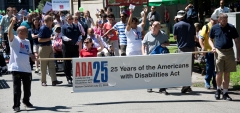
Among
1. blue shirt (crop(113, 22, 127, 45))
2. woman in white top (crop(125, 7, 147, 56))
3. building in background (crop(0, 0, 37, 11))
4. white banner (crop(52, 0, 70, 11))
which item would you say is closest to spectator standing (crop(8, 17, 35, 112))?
woman in white top (crop(125, 7, 147, 56))

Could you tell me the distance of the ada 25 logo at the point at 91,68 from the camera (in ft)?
37.3

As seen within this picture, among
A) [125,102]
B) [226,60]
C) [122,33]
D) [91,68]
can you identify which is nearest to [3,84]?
[122,33]

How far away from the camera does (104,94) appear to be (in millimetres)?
12531

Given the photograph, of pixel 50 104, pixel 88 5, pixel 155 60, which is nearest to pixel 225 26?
pixel 155 60

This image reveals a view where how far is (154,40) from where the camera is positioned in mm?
12242

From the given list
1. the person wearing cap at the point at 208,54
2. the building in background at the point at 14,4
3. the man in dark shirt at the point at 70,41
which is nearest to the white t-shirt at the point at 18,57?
the man in dark shirt at the point at 70,41

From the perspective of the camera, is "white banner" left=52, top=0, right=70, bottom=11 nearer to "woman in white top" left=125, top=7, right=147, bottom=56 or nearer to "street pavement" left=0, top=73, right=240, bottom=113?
"street pavement" left=0, top=73, right=240, bottom=113

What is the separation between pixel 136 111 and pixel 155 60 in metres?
1.78

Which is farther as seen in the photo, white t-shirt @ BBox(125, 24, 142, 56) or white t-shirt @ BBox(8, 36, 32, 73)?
white t-shirt @ BBox(125, 24, 142, 56)

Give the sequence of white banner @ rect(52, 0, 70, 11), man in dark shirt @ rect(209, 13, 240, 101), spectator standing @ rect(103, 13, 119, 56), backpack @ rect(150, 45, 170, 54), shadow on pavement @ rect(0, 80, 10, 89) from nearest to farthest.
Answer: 1. man in dark shirt @ rect(209, 13, 240, 101)
2. backpack @ rect(150, 45, 170, 54)
3. shadow on pavement @ rect(0, 80, 10, 89)
4. spectator standing @ rect(103, 13, 119, 56)
5. white banner @ rect(52, 0, 70, 11)

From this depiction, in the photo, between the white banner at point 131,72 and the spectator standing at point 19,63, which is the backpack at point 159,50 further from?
the spectator standing at point 19,63

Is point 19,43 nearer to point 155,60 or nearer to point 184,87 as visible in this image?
point 155,60

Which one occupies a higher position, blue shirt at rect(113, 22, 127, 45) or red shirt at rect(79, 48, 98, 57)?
blue shirt at rect(113, 22, 127, 45)

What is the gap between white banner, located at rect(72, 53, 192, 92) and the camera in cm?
1140
